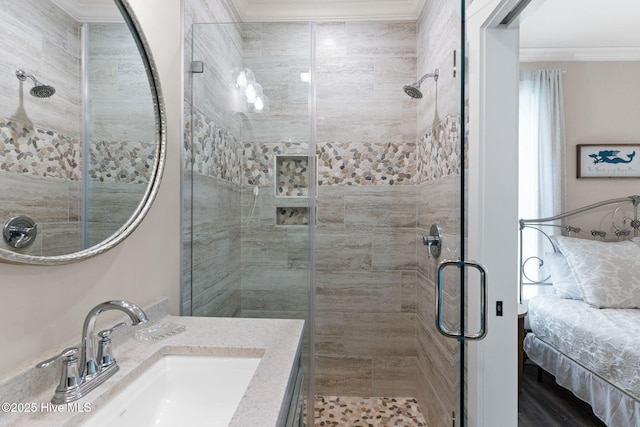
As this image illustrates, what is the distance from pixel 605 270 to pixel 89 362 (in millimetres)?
3236

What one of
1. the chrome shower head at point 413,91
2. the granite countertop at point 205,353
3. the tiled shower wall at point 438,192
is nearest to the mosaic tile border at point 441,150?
the tiled shower wall at point 438,192

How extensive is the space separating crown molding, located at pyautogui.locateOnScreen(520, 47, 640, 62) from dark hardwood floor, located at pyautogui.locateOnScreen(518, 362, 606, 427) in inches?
108

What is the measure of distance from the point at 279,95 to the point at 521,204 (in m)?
2.45

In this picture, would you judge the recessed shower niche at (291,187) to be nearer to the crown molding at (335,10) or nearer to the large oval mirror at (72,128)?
the large oval mirror at (72,128)

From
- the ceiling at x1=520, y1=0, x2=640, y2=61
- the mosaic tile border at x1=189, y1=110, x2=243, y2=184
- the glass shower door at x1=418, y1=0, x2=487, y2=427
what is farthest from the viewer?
the ceiling at x1=520, y1=0, x2=640, y2=61

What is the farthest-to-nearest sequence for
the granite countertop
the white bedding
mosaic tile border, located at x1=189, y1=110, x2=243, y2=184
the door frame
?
1. the white bedding
2. mosaic tile border, located at x1=189, y1=110, x2=243, y2=184
3. the door frame
4. the granite countertop

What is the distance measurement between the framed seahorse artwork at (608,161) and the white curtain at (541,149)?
8.7 inches

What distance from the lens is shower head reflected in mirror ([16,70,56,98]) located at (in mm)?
712

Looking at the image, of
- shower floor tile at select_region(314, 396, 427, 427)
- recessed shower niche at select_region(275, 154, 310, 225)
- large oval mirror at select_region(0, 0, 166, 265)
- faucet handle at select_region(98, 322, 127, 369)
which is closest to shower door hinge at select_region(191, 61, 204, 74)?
large oval mirror at select_region(0, 0, 166, 265)

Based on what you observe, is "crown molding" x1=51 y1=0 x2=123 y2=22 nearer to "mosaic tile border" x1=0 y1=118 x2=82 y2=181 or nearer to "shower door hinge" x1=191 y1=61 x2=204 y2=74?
"mosaic tile border" x1=0 y1=118 x2=82 y2=181

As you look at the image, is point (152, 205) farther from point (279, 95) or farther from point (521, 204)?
point (521, 204)

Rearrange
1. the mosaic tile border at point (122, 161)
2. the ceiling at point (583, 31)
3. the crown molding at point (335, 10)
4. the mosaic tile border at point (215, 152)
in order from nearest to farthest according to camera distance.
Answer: the mosaic tile border at point (122, 161)
the mosaic tile border at point (215, 152)
the crown molding at point (335, 10)
the ceiling at point (583, 31)

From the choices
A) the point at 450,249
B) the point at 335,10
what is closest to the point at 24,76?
the point at 450,249

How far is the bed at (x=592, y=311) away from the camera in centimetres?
189
